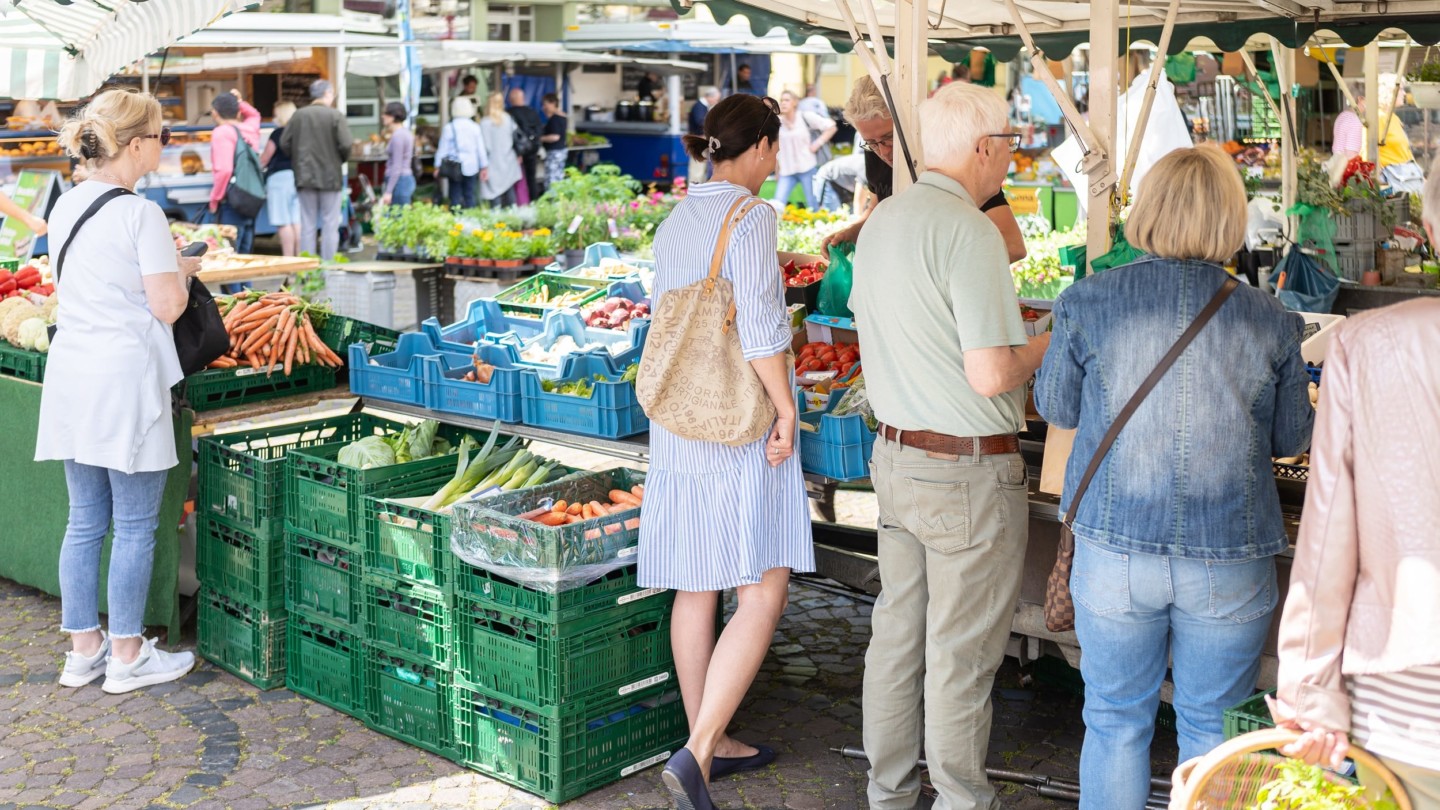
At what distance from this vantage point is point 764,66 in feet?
87.8

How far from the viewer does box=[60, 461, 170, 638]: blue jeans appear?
5.22 m

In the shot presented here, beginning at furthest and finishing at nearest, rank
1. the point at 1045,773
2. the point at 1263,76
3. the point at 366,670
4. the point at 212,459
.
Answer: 1. the point at 1263,76
2. the point at 212,459
3. the point at 366,670
4. the point at 1045,773

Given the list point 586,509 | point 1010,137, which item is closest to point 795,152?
point 586,509

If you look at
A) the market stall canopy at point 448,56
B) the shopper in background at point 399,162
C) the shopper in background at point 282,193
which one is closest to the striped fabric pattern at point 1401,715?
the shopper in background at point 282,193

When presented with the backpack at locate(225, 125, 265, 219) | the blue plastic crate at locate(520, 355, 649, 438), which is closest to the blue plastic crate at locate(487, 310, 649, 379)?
the blue plastic crate at locate(520, 355, 649, 438)

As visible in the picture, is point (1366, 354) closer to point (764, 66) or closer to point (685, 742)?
point (685, 742)

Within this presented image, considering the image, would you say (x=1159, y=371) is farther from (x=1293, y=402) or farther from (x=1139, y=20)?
(x=1139, y=20)

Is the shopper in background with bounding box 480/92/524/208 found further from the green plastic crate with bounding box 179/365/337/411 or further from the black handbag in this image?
the black handbag

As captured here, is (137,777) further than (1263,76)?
No

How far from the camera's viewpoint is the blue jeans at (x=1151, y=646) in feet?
10.4

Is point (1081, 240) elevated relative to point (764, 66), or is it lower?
lower

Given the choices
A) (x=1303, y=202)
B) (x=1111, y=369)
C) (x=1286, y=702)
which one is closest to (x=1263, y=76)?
(x=1303, y=202)

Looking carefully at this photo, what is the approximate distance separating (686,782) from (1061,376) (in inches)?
61.8

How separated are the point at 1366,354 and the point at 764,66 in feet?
82.1
